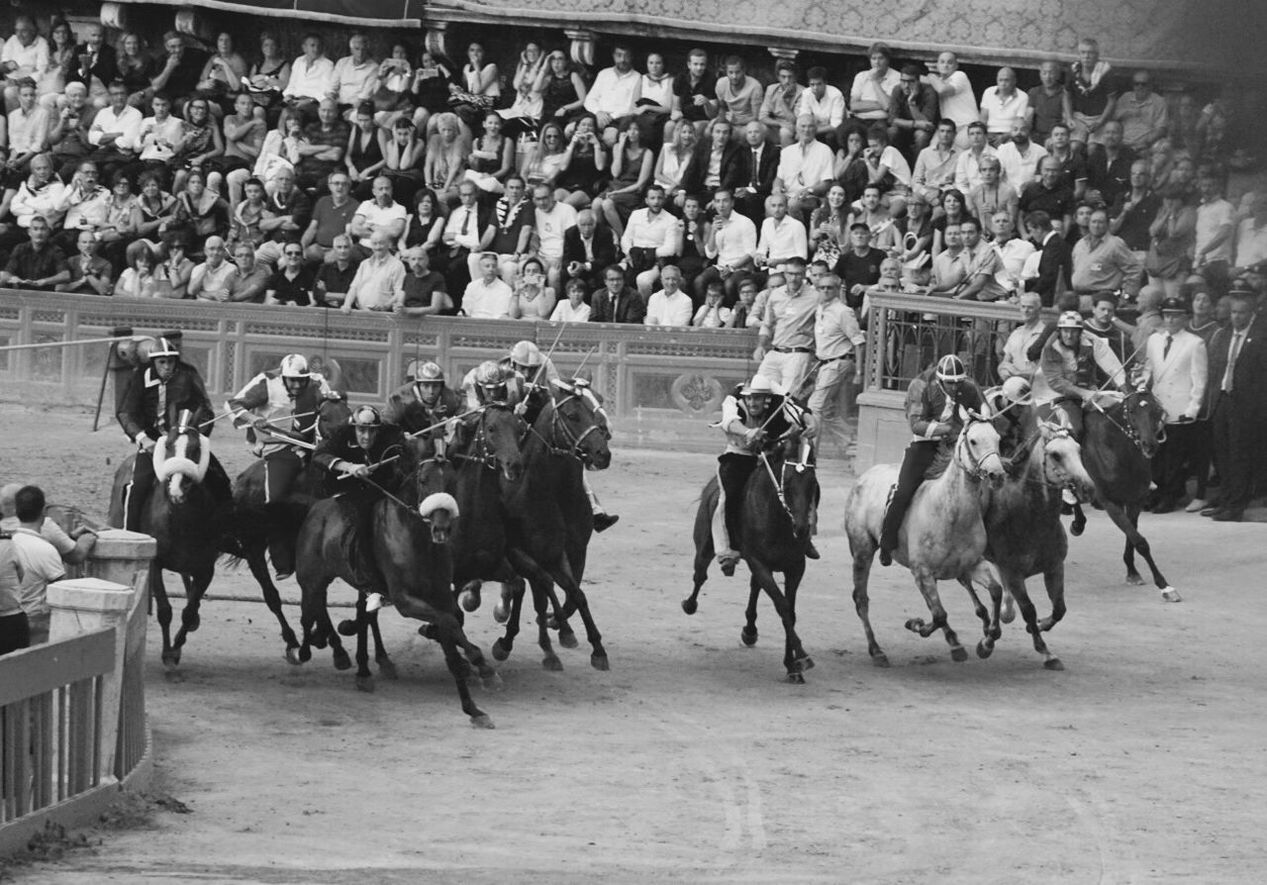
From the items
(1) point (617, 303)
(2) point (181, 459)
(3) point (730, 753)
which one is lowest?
(3) point (730, 753)

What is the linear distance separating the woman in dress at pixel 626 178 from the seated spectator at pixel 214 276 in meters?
4.92

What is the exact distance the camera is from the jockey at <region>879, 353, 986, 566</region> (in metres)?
14.6

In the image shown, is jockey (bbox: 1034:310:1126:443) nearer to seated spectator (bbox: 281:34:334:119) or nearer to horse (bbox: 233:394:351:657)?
horse (bbox: 233:394:351:657)

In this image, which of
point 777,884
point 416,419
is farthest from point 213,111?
point 777,884

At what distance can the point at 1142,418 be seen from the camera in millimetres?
17734

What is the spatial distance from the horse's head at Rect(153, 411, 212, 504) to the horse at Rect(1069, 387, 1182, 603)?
819cm

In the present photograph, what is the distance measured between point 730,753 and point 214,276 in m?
14.9

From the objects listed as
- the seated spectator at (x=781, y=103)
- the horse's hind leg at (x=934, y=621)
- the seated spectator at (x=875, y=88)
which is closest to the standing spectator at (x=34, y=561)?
the horse's hind leg at (x=934, y=621)

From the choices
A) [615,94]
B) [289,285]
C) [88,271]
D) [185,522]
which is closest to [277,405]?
[185,522]

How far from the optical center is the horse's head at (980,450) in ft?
45.3

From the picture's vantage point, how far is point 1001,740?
490 inches

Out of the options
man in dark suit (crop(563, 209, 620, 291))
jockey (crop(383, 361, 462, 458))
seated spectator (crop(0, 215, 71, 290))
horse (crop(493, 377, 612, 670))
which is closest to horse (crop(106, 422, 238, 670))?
jockey (crop(383, 361, 462, 458))

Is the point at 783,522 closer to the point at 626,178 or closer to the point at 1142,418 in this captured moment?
the point at 1142,418

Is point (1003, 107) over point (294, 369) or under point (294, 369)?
over
